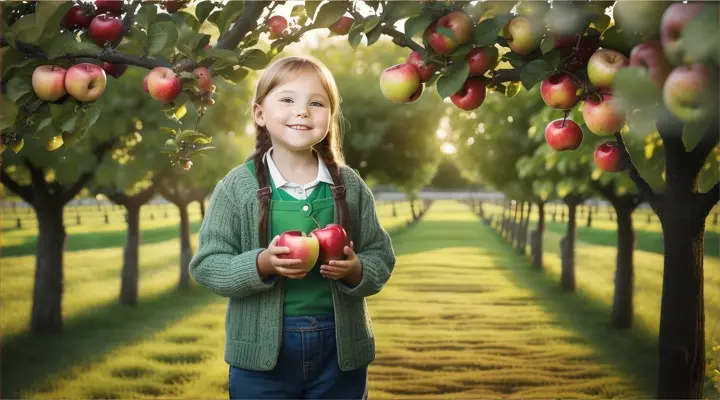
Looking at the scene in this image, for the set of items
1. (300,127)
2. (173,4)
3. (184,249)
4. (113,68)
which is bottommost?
(184,249)

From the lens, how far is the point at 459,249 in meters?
17.0

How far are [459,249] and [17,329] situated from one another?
11.2m

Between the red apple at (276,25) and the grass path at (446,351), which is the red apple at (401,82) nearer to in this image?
the red apple at (276,25)

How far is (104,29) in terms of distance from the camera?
86.1 inches

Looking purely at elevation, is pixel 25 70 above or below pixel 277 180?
above

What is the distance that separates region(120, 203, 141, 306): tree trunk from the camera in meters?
8.82

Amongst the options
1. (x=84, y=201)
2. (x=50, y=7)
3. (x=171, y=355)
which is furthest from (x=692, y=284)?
(x=84, y=201)

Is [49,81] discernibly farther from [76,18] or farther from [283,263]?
[283,263]

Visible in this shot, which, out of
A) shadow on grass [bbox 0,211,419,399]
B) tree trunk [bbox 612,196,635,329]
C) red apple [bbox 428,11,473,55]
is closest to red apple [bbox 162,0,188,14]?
red apple [bbox 428,11,473,55]

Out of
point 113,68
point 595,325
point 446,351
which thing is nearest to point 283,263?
point 113,68

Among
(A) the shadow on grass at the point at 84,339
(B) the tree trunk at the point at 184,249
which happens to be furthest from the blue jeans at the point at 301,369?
(B) the tree trunk at the point at 184,249

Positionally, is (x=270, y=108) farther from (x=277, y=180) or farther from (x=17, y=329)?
(x=17, y=329)

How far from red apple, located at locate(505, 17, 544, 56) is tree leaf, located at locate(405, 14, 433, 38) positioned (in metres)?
0.23

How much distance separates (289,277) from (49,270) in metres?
6.14
